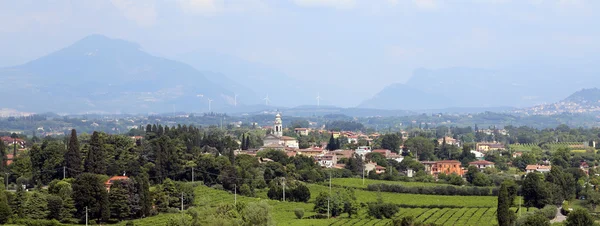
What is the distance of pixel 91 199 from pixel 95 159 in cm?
1048

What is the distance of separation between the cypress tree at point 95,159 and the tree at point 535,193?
25.9m

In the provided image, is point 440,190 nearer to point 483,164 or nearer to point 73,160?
point 483,164

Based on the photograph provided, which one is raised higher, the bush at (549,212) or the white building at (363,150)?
the white building at (363,150)

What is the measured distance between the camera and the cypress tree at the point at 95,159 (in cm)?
5100

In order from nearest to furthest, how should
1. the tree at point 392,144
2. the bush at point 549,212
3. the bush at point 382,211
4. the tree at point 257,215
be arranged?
the tree at point 257,215 → the bush at point 549,212 → the bush at point 382,211 → the tree at point 392,144

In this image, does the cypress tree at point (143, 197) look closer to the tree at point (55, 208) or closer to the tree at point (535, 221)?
the tree at point (55, 208)

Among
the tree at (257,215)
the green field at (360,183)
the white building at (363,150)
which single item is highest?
the white building at (363,150)

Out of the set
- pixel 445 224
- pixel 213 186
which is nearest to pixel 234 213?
pixel 445 224

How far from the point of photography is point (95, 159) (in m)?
51.5

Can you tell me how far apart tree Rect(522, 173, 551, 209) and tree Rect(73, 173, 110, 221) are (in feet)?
81.5

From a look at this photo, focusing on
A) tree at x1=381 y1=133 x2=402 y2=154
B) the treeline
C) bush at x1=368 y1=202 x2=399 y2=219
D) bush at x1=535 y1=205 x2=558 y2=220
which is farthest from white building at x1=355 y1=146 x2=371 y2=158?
bush at x1=535 y1=205 x2=558 y2=220

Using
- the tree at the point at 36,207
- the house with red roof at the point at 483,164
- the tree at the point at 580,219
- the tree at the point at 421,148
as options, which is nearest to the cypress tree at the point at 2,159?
the tree at the point at 36,207

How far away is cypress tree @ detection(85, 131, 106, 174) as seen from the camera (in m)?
51.0

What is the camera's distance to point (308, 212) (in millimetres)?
47562
